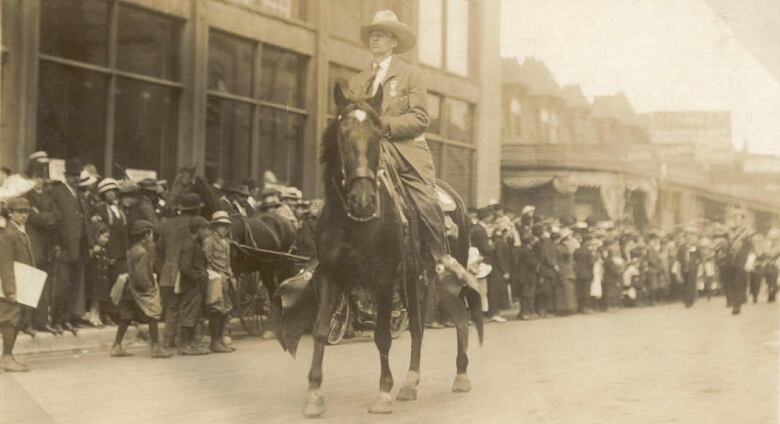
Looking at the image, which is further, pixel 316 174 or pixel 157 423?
pixel 316 174

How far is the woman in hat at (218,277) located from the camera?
37.0ft

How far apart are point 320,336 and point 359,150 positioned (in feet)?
4.60

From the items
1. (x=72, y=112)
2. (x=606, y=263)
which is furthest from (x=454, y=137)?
(x=606, y=263)

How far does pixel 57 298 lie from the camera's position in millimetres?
10641

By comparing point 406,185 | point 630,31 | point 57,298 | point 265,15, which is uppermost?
point 265,15

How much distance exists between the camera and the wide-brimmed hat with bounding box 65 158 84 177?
11.4 meters

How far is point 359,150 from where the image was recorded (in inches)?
283

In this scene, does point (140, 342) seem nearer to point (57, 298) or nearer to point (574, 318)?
point (57, 298)

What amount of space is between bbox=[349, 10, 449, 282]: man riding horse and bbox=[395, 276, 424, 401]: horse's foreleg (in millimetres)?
255

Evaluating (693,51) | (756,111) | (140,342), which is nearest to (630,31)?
(693,51)

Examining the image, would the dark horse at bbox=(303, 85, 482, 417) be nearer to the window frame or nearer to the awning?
the awning

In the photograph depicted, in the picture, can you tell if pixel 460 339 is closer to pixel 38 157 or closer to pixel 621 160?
pixel 621 160

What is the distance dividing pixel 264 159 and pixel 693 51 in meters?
A: 5.89

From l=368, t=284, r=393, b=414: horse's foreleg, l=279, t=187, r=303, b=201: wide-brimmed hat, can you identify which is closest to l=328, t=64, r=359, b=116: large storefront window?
l=279, t=187, r=303, b=201: wide-brimmed hat
